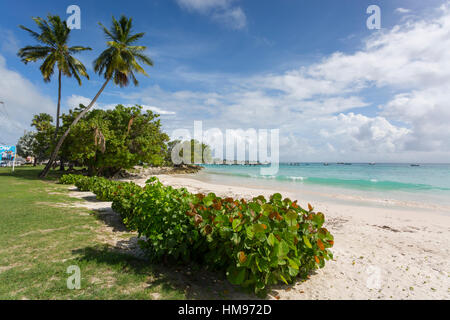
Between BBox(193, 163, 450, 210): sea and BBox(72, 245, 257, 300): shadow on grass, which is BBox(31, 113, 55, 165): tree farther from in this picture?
BBox(72, 245, 257, 300): shadow on grass

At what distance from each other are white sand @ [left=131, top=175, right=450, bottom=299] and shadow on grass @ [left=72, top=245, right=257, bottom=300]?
79cm

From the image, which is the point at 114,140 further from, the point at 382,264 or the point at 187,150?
the point at 187,150

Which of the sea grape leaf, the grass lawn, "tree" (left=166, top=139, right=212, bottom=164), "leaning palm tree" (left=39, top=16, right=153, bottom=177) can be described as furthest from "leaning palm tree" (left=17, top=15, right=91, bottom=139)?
"tree" (left=166, top=139, right=212, bottom=164)

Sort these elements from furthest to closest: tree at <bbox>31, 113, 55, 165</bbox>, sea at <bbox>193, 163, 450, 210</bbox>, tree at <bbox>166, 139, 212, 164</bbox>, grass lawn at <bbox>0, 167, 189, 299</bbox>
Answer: tree at <bbox>166, 139, 212, 164</bbox> → tree at <bbox>31, 113, 55, 165</bbox> → sea at <bbox>193, 163, 450, 210</bbox> → grass lawn at <bbox>0, 167, 189, 299</bbox>

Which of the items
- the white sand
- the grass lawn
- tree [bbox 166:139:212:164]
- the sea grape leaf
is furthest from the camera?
tree [bbox 166:139:212:164]

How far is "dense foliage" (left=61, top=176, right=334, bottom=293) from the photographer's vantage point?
2.66 metres

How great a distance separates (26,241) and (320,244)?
5.88 m

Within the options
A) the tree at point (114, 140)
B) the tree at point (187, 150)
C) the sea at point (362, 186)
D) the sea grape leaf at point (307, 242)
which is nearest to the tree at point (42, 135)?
the tree at point (114, 140)

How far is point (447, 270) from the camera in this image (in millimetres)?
4191

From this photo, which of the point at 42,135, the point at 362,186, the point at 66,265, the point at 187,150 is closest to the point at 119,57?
the point at 42,135

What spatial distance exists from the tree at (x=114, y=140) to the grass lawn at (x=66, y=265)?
43.4 feet
